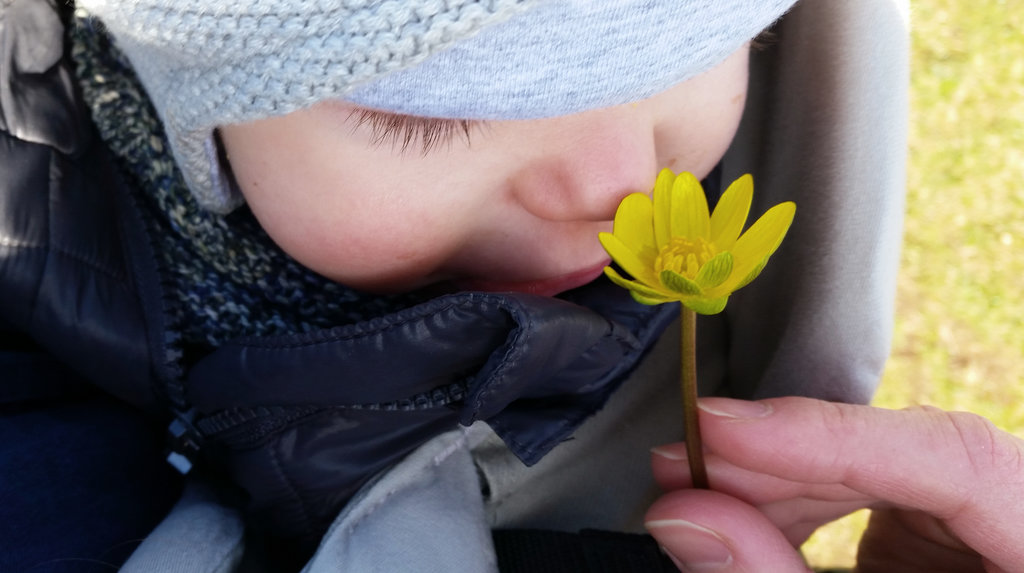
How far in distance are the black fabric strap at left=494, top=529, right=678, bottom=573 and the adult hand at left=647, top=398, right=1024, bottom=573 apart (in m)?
0.02

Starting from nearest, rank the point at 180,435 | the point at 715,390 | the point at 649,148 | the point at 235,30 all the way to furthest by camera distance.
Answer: the point at 235,30, the point at 649,148, the point at 180,435, the point at 715,390

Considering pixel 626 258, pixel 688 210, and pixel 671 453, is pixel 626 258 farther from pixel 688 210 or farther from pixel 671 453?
pixel 671 453

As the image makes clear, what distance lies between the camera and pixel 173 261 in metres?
0.70

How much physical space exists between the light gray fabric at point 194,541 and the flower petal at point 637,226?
0.37 meters

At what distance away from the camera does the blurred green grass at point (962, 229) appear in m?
1.54

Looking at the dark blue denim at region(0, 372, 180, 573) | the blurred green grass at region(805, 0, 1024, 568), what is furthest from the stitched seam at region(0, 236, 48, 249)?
the blurred green grass at region(805, 0, 1024, 568)

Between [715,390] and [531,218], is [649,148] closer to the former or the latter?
[531,218]

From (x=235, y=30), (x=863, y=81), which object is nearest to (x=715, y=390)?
(x=863, y=81)

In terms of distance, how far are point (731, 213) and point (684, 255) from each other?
51 millimetres

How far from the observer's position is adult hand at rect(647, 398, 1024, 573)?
60 cm

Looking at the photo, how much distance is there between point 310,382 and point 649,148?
0.95ft

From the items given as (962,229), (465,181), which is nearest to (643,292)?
(465,181)

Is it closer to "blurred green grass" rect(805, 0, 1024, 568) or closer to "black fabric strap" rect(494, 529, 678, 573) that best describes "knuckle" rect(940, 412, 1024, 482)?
"black fabric strap" rect(494, 529, 678, 573)

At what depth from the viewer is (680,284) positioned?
1.50 feet
